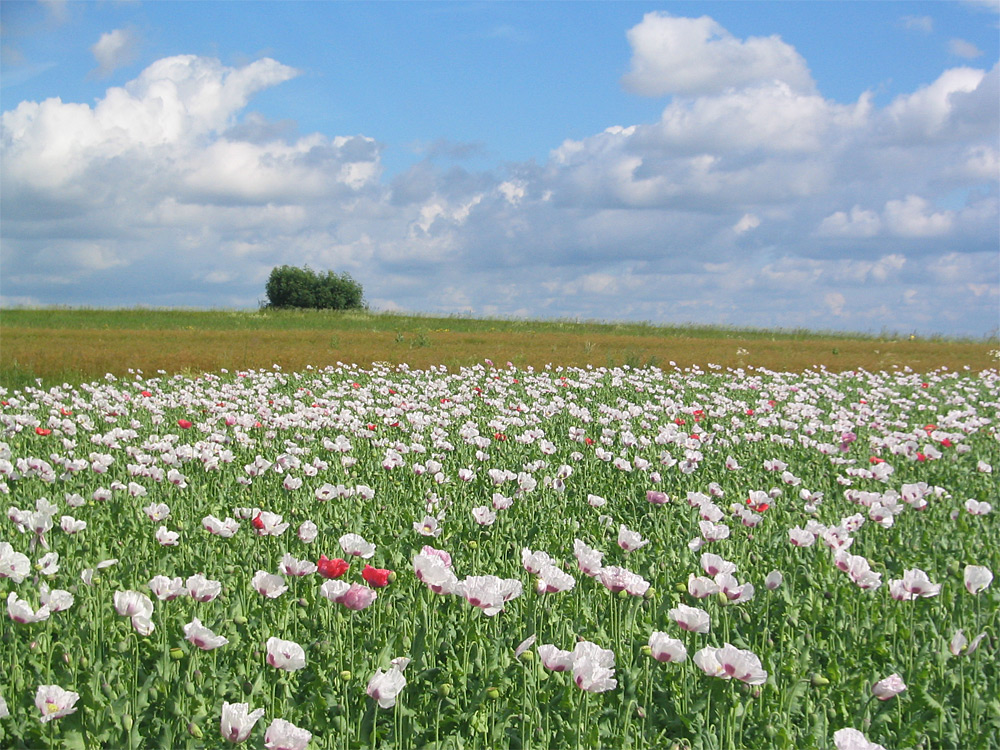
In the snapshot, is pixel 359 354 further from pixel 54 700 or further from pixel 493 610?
pixel 54 700

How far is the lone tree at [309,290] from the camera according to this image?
89.1m

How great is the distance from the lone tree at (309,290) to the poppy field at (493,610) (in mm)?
84168

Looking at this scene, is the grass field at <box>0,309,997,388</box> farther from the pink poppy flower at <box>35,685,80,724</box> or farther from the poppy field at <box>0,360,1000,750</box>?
the pink poppy flower at <box>35,685,80,724</box>

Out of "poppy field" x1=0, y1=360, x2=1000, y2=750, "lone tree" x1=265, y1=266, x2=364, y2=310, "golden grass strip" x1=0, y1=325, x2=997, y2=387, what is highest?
"lone tree" x1=265, y1=266, x2=364, y2=310

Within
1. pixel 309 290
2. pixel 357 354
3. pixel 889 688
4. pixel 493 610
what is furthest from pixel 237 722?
pixel 309 290

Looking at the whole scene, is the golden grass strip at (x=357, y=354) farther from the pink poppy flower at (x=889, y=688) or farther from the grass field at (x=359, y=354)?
the pink poppy flower at (x=889, y=688)

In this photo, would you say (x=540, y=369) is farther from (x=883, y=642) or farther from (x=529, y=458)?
(x=883, y=642)

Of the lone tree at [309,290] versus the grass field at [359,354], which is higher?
the lone tree at [309,290]

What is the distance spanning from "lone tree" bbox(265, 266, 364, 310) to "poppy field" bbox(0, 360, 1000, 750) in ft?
276

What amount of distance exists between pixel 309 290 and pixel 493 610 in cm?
9019

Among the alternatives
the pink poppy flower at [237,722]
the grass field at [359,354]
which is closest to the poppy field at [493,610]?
the pink poppy flower at [237,722]

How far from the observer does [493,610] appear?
2873 mm

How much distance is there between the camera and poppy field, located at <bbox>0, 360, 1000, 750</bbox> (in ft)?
9.29

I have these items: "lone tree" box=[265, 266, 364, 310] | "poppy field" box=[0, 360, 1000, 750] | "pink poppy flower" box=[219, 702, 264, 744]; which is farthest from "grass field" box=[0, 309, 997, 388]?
"lone tree" box=[265, 266, 364, 310]
